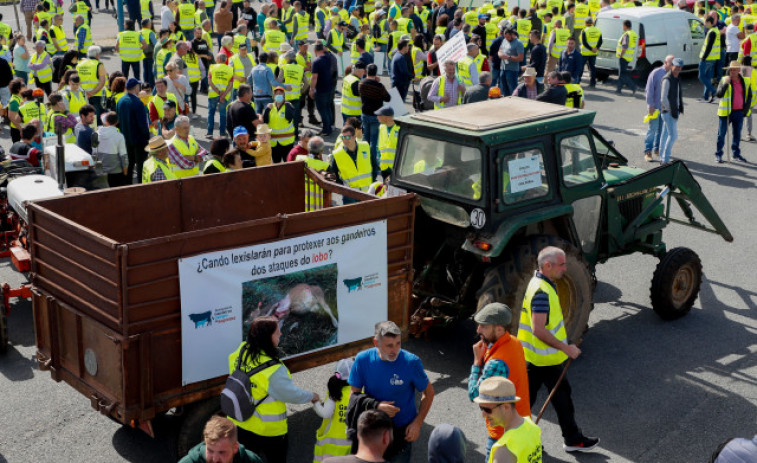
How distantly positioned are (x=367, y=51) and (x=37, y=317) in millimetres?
13297

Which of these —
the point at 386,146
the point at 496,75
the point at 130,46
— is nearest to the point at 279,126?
the point at 386,146

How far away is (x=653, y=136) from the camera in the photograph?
53.0ft

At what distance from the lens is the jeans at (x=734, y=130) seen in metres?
16.0

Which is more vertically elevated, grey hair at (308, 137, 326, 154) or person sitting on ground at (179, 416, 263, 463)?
grey hair at (308, 137, 326, 154)

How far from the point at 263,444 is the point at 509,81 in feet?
50.5

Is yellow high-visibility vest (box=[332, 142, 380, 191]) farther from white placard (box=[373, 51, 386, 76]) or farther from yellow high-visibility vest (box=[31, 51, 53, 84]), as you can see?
white placard (box=[373, 51, 386, 76])

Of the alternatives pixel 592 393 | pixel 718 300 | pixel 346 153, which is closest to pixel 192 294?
pixel 592 393

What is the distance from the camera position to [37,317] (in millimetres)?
7152

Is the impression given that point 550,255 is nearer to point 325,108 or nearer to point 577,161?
point 577,161

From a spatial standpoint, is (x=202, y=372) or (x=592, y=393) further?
(x=592, y=393)

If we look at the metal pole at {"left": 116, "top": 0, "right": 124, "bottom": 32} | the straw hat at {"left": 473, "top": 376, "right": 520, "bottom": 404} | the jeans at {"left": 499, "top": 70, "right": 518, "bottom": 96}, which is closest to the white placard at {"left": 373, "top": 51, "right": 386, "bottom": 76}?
the jeans at {"left": 499, "top": 70, "right": 518, "bottom": 96}

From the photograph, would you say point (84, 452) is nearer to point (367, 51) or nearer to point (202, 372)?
point (202, 372)

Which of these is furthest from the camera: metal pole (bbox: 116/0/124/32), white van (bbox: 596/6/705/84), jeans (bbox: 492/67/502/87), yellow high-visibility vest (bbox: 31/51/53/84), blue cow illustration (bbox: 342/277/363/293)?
metal pole (bbox: 116/0/124/32)

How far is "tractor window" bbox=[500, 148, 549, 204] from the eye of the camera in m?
8.33
